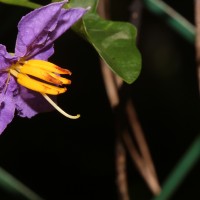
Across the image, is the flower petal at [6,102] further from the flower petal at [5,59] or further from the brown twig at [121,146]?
the brown twig at [121,146]

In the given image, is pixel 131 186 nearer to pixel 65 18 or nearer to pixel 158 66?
pixel 158 66

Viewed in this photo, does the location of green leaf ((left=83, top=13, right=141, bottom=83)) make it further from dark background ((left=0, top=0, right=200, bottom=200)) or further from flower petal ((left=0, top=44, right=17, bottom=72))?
dark background ((left=0, top=0, right=200, bottom=200))

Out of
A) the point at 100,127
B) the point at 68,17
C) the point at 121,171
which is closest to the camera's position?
the point at 68,17

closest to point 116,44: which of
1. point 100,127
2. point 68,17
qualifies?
point 68,17

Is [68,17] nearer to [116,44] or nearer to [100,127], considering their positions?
[116,44]

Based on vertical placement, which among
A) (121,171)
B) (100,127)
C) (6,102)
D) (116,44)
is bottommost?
(100,127)

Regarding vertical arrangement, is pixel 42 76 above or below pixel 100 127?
above

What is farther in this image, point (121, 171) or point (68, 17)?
point (121, 171)
